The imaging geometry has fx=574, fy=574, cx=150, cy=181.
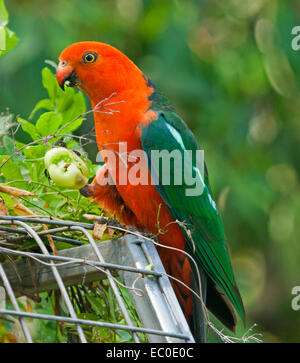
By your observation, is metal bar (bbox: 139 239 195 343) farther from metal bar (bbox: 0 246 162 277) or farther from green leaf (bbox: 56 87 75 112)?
green leaf (bbox: 56 87 75 112)

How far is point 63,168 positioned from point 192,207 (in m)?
0.56

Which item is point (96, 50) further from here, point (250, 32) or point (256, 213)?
point (250, 32)

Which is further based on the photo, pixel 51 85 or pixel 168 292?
pixel 51 85

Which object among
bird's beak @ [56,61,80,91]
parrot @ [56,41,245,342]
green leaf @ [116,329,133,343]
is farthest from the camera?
bird's beak @ [56,61,80,91]

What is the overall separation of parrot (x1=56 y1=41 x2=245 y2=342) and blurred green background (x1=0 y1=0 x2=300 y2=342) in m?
1.31

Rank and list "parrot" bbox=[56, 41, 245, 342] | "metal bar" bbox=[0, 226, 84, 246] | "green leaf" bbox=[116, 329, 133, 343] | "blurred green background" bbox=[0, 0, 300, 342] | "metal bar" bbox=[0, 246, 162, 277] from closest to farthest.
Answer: "metal bar" bbox=[0, 246, 162, 277]
"metal bar" bbox=[0, 226, 84, 246]
"green leaf" bbox=[116, 329, 133, 343]
"parrot" bbox=[56, 41, 245, 342]
"blurred green background" bbox=[0, 0, 300, 342]

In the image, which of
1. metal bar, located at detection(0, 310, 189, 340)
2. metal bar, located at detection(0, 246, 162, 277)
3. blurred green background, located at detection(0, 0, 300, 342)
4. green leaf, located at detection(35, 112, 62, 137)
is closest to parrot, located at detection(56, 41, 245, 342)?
green leaf, located at detection(35, 112, 62, 137)

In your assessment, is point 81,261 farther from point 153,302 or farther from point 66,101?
point 66,101

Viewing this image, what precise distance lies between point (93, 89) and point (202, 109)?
6.75 ft

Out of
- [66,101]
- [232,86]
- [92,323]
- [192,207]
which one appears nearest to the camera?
[92,323]

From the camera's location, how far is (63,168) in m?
1.19

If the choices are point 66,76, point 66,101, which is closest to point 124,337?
point 66,101

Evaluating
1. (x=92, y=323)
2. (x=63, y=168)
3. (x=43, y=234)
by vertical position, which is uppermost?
(x=63, y=168)

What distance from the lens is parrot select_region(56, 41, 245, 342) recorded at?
154cm
